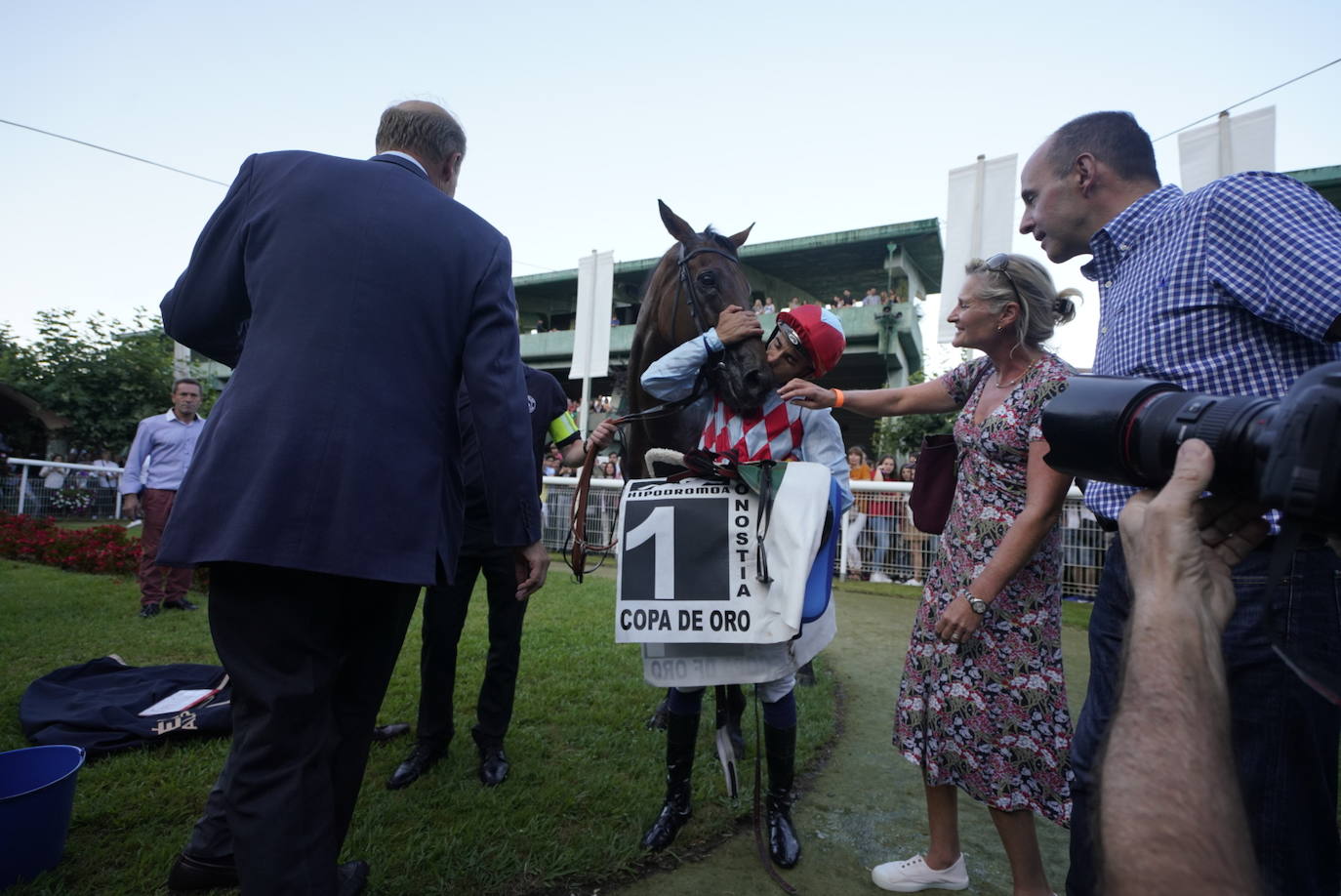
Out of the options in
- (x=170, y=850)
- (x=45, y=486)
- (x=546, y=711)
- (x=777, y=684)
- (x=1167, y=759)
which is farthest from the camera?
(x=45, y=486)

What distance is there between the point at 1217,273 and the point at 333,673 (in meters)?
2.26

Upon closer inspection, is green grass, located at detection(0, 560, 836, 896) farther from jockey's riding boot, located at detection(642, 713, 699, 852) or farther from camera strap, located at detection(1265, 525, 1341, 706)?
camera strap, located at detection(1265, 525, 1341, 706)

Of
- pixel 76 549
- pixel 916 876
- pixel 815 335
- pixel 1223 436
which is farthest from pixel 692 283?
pixel 76 549

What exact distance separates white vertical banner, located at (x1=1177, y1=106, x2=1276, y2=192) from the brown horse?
7.73m

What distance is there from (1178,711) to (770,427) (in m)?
1.91

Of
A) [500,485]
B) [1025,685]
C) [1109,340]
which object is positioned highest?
[1109,340]

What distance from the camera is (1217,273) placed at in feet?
5.08

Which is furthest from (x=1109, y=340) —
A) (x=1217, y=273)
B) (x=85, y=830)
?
(x=85, y=830)

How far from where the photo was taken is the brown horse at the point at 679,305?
11.0 feet

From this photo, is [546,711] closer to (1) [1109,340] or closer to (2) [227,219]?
(2) [227,219]

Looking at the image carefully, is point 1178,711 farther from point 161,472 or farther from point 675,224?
point 161,472

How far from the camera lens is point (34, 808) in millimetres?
2012

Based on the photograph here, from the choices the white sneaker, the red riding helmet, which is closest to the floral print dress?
the white sneaker

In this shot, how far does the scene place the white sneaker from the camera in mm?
2273
